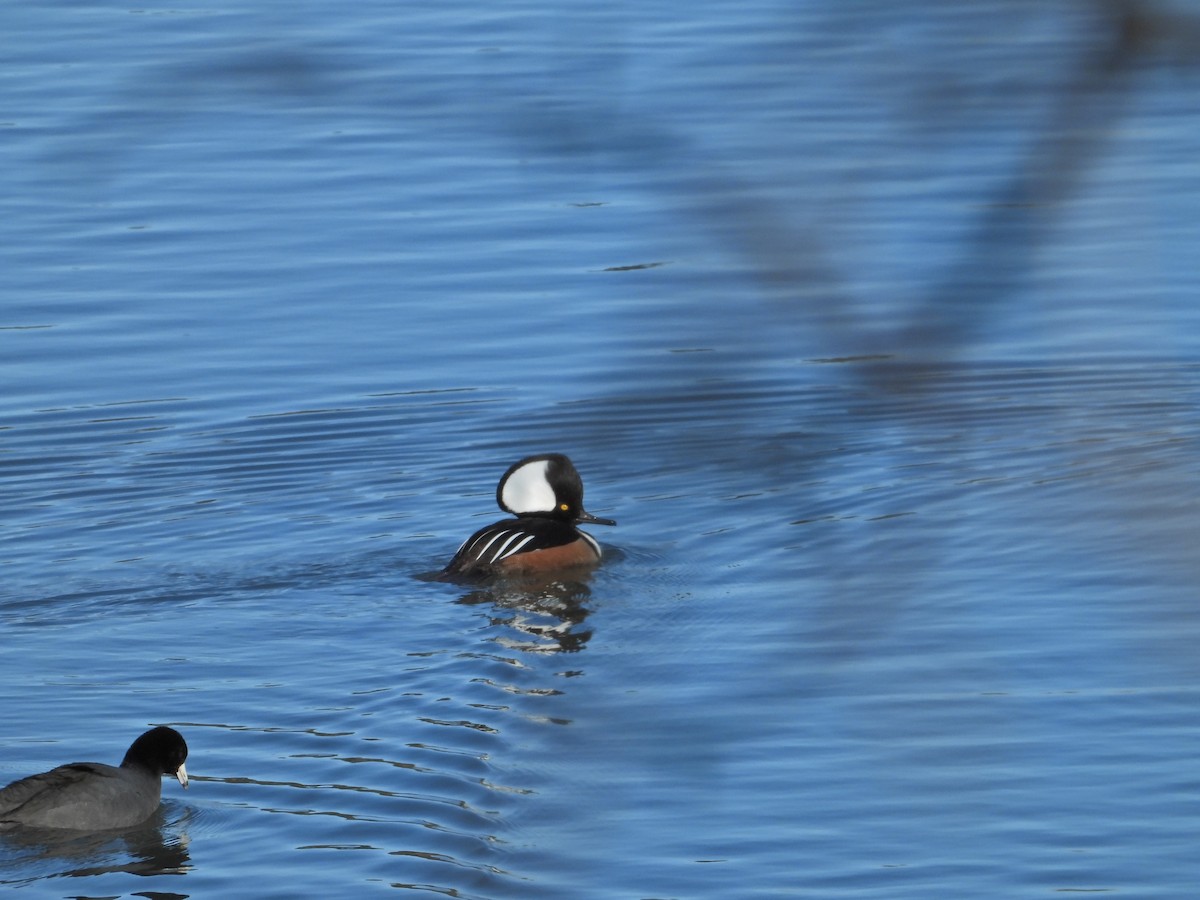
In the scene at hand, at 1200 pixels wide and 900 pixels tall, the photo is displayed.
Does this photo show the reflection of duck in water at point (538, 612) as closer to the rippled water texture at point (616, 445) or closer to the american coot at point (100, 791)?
the rippled water texture at point (616, 445)

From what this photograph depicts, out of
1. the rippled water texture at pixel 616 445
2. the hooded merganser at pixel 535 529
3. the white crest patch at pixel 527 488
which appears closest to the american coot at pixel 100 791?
the rippled water texture at pixel 616 445

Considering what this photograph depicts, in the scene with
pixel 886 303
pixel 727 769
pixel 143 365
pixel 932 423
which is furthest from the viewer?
pixel 143 365

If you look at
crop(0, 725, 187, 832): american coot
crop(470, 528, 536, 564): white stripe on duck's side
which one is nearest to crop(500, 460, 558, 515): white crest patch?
crop(470, 528, 536, 564): white stripe on duck's side

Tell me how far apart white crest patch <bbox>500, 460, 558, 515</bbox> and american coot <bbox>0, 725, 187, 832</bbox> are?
375 cm

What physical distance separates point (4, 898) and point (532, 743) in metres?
2.31

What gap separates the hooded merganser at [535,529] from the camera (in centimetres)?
1104

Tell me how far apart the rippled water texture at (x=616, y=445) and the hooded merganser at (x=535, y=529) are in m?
0.23

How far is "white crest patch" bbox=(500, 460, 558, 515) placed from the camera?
11750 millimetres

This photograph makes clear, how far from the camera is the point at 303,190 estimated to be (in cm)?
1939

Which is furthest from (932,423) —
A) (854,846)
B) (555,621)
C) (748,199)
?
(555,621)

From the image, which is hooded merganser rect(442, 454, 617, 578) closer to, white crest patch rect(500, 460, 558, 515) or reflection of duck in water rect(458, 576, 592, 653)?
white crest patch rect(500, 460, 558, 515)

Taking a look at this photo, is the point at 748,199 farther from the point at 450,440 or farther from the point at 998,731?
the point at 450,440

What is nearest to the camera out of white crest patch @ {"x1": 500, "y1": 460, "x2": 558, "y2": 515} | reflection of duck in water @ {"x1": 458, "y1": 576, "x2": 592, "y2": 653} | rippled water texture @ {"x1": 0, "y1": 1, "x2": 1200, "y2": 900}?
rippled water texture @ {"x1": 0, "y1": 1, "x2": 1200, "y2": 900}

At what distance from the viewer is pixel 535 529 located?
448 inches
